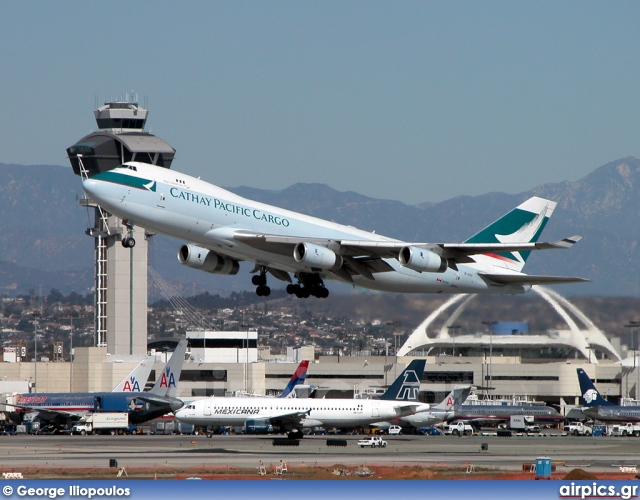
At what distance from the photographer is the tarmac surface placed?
56.4 m

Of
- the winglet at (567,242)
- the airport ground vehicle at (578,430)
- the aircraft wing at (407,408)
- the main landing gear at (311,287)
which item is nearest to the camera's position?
the winglet at (567,242)

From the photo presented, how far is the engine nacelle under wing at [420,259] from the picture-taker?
5581 cm

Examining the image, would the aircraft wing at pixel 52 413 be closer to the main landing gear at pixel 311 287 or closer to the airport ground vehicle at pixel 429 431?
the airport ground vehicle at pixel 429 431

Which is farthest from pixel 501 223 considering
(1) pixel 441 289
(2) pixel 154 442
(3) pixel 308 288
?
(2) pixel 154 442

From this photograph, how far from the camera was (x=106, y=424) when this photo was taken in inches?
3435

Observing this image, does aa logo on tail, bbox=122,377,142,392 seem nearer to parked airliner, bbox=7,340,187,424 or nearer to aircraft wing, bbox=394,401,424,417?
parked airliner, bbox=7,340,187,424

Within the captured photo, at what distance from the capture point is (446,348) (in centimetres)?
16088

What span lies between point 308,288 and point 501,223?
13665mm

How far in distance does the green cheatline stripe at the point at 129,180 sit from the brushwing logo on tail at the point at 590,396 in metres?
57.7

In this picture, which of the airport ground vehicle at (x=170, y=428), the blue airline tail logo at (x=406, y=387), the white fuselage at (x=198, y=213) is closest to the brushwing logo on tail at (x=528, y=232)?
the white fuselage at (x=198, y=213)

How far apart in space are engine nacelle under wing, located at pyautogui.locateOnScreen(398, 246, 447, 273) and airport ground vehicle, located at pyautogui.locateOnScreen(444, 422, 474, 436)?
35.4 metres

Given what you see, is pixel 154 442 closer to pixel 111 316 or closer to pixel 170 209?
pixel 170 209

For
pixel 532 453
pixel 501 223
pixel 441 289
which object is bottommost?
pixel 532 453

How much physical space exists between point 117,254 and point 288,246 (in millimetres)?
108634
